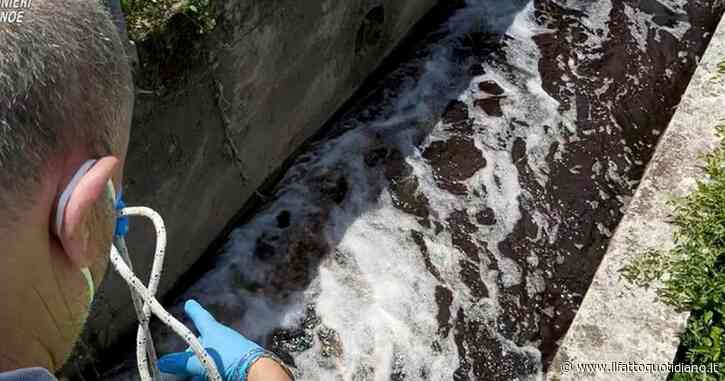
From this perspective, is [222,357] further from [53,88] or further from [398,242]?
[398,242]

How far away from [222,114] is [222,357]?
1.92 metres

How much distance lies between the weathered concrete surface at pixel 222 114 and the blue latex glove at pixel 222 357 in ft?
4.07

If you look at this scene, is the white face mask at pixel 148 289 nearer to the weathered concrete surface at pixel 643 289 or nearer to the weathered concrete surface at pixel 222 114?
the weathered concrete surface at pixel 222 114

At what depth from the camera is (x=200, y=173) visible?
4027 mm

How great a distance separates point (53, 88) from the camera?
1.00 meters

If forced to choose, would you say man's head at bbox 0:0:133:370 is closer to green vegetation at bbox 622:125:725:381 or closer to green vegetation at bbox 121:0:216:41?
green vegetation at bbox 121:0:216:41

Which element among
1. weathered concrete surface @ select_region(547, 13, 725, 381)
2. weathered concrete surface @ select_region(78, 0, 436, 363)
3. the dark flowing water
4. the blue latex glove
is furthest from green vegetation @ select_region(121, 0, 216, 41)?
weathered concrete surface @ select_region(547, 13, 725, 381)

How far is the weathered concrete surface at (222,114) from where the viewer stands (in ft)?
11.6

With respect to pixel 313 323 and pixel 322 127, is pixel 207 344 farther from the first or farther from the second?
pixel 322 127

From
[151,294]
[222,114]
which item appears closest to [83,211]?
[151,294]

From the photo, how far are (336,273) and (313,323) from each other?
0.38 metres

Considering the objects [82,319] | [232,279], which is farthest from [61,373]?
[82,319]

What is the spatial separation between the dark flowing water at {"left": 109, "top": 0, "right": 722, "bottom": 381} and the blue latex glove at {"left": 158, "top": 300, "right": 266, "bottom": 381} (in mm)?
1718

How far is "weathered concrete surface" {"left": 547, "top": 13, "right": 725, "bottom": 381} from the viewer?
3602 millimetres
